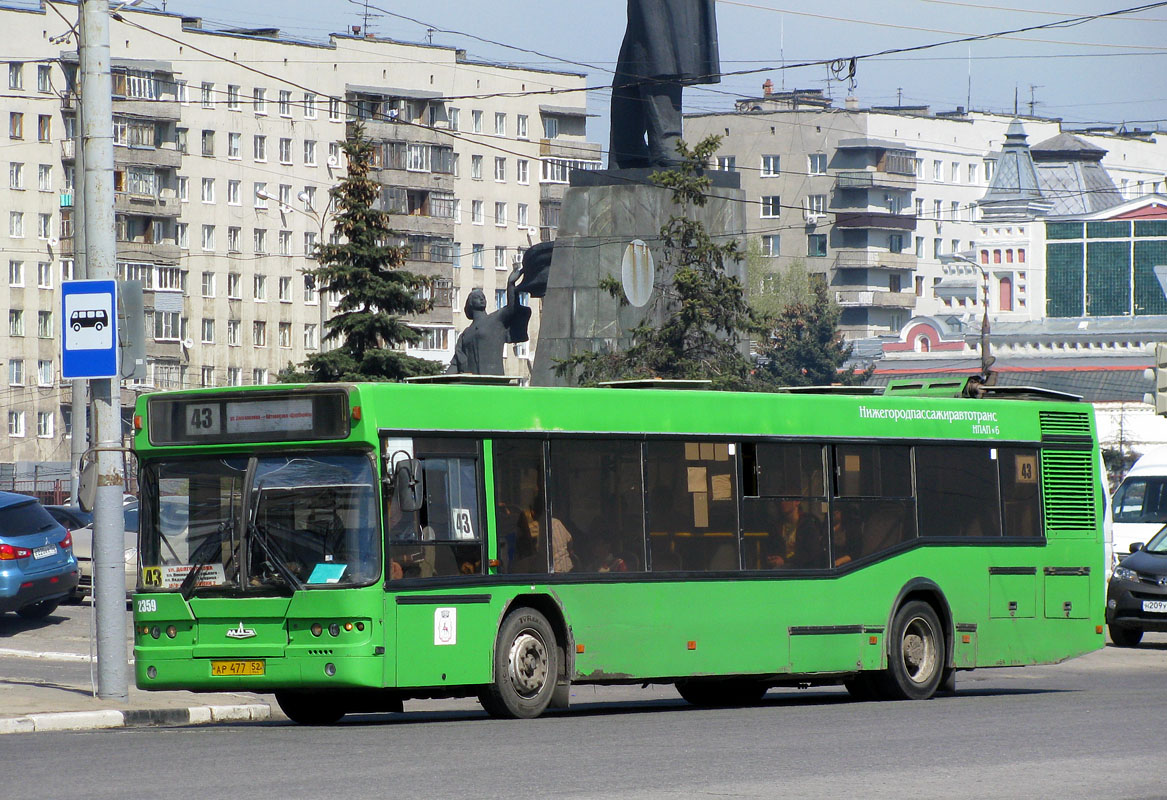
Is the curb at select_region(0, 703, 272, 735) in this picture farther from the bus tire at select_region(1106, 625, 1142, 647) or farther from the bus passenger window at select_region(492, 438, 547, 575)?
the bus tire at select_region(1106, 625, 1142, 647)

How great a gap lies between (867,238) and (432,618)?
122842 mm

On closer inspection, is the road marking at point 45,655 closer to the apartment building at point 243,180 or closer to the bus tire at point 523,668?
the bus tire at point 523,668

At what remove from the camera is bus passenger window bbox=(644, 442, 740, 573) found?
52.5 feet

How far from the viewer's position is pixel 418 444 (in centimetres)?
1452

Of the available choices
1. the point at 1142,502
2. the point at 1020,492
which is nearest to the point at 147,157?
the point at 1142,502

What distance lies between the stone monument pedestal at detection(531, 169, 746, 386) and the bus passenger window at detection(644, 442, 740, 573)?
27066 mm

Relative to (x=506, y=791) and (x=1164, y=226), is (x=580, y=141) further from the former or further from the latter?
(x=506, y=791)

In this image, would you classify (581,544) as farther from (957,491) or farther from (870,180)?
(870,180)

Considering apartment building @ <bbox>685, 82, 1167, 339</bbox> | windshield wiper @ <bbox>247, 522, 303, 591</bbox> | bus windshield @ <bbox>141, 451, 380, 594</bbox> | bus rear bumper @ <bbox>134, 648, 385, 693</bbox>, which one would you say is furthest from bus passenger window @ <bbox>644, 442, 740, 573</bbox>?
apartment building @ <bbox>685, 82, 1167, 339</bbox>

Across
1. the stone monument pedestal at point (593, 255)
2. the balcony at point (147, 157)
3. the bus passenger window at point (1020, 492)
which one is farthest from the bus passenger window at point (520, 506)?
the balcony at point (147, 157)

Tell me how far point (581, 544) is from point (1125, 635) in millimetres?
12943

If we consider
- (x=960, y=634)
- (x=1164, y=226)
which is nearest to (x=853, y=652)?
(x=960, y=634)

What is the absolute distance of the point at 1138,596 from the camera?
84.5 feet

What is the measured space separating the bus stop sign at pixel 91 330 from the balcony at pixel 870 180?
11910 cm
